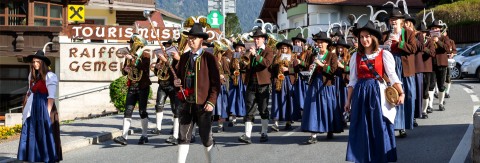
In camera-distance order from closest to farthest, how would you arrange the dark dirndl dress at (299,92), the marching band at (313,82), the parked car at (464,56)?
the marching band at (313,82)
the dark dirndl dress at (299,92)
the parked car at (464,56)

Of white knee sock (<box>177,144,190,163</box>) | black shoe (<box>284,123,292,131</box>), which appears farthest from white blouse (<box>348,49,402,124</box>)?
black shoe (<box>284,123,292,131</box>)

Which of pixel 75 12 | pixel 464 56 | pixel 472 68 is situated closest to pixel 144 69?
pixel 472 68

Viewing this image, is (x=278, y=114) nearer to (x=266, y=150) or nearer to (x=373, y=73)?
(x=266, y=150)

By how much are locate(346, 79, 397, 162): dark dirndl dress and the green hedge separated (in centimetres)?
3309

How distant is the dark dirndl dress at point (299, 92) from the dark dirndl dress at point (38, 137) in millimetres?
5618

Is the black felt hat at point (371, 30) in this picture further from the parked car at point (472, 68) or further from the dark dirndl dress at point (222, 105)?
the parked car at point (472, 68)

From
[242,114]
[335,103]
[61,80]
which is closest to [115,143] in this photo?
[242,114]

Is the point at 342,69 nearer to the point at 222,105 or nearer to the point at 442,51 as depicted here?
the point at 222,105

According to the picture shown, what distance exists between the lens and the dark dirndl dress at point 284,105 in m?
13.4

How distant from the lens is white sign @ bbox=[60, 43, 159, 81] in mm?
25578

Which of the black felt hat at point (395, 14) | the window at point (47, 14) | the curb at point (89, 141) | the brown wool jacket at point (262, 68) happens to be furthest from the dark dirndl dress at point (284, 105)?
the window at point (47, 14)

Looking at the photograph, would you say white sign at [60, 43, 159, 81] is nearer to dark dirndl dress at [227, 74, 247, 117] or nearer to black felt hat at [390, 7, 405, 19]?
dark dirndl dress at [227, 74, 247, 117]

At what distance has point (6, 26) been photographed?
27812 millimetres

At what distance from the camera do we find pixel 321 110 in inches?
434
